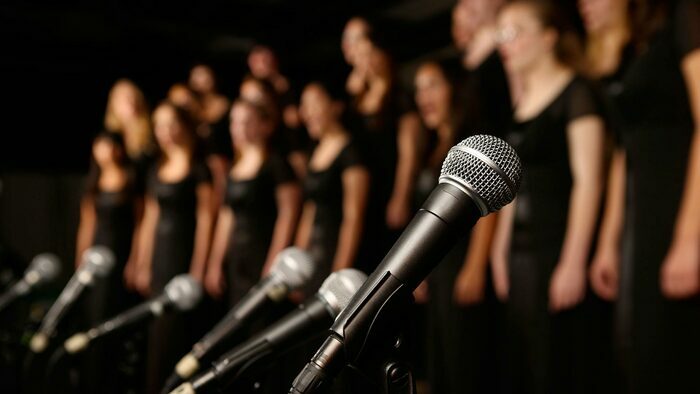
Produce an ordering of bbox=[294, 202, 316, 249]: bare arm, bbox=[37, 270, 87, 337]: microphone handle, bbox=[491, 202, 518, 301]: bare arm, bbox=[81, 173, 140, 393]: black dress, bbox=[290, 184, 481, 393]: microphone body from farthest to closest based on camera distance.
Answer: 1. bbox=[81, 173, 140, 393]: black dress
2. bbox=[294, 202, 316, 249]: bare arm
3. bbox=[491, 202, 518, 301]: bare arm
4. bbox=[37, 270, 87, 337]: microphone handle
5. bbox=[290, 184, 481, 393]: microphone body

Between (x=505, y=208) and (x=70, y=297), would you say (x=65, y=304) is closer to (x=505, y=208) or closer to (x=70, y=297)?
(x=70, y=297)

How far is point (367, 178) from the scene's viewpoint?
9.77ft

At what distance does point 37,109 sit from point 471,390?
438cm

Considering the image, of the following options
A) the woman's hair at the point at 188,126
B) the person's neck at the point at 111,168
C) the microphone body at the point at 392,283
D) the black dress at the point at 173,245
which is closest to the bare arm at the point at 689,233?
the microphone body at the point at 392,283

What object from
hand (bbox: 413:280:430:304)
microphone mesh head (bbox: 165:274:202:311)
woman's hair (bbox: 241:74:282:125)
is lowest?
hand (bbox: 413:280:430:304)

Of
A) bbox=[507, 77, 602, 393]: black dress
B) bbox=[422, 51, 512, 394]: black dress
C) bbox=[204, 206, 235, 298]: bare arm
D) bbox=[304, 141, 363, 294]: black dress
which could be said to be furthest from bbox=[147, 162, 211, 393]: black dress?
bbox=[507, 77, 602, 393]: black dress

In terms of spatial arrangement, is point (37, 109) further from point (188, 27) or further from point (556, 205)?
point (556, 205)

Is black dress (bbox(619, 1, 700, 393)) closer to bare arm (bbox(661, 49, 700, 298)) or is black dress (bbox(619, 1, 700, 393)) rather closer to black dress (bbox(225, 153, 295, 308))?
bare arm (bbox(661, 49, 700, 298))

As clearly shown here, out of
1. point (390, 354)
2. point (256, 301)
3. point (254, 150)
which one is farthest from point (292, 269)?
point (254, 150)

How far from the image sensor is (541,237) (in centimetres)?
209

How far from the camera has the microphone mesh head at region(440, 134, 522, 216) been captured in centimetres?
84

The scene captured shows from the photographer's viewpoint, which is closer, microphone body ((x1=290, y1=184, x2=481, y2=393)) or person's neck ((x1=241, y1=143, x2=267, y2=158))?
microphone body ((x1=290, y1=184, x2=481, y2=393))

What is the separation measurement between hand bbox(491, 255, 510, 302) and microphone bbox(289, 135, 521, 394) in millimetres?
1430

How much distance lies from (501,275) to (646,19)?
83 cm
